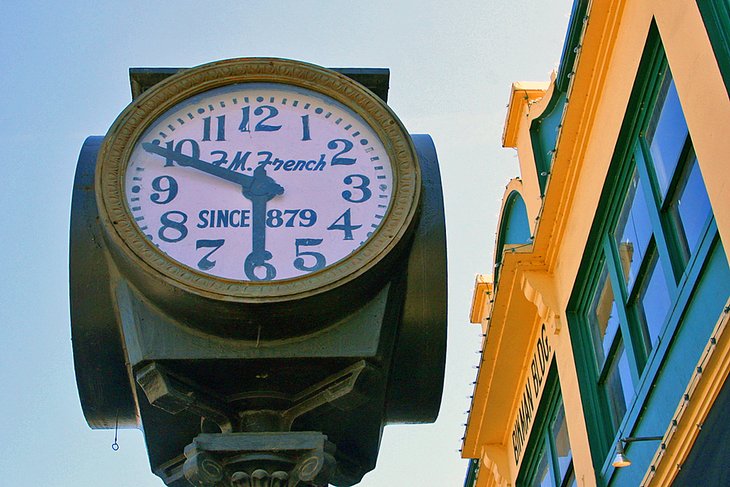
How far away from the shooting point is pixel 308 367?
3.64 meters

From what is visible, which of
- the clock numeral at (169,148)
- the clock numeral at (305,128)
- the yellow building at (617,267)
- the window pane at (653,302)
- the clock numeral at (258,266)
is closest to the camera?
the clock numeral at (258,266)

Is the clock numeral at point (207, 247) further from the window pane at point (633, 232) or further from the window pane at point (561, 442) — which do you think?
the window pane at point (561, 442)

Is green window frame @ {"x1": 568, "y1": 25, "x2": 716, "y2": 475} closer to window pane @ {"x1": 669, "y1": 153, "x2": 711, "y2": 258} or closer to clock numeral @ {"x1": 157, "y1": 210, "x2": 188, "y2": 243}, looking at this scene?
window pane @ {"x1": 669, "y1": 153, "x2": 711, "y2": 258}

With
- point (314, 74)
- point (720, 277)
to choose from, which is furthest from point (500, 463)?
point (314, 74)

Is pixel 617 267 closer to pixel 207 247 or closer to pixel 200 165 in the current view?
pixel 200 165

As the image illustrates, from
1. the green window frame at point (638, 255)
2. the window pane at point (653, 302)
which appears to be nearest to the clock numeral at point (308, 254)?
the green window frame at point (638, 255)

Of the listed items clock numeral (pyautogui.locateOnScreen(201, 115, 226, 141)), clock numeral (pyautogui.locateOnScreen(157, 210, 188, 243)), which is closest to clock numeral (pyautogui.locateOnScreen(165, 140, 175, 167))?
clock numeral (pyautogui.locateOnScreen(201, 115, 226, 141))

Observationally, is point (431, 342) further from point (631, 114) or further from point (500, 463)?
point (500, 463)

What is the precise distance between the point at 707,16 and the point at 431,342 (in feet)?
16.1

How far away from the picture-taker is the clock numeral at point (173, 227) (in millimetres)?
3848

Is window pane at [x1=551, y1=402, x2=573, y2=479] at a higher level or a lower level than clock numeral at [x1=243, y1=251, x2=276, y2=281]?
higher

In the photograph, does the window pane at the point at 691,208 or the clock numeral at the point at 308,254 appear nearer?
the clock numeral at the point at 308,254

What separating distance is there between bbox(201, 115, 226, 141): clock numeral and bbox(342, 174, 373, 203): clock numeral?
1.51ft

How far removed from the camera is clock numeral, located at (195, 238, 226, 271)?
12.4ft
